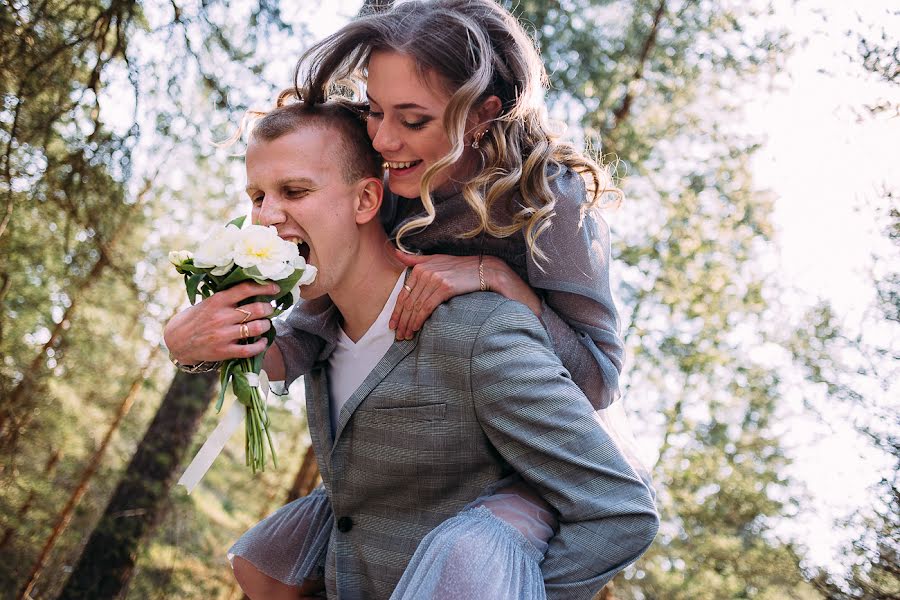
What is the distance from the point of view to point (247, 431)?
2936 millimetres

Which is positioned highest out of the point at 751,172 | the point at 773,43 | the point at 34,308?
the point at 773,43

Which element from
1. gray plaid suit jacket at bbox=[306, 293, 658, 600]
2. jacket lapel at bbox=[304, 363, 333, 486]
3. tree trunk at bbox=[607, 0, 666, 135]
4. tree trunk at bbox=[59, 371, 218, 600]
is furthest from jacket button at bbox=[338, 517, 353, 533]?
tree trunk at bbox=[607, 0, 666, 135]

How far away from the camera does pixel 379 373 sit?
300 centimetres

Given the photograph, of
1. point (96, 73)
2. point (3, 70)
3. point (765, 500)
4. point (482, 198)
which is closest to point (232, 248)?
point (482, 198)

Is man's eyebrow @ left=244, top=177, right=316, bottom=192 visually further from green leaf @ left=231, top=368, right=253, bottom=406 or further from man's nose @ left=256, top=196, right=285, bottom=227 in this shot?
green leaf @ left=231, top=368, right=253, bottom=406

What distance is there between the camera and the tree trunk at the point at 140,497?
7141 millimetres

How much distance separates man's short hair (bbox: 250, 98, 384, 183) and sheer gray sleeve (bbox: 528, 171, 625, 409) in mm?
740

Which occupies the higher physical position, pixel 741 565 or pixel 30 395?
pixel 741 565

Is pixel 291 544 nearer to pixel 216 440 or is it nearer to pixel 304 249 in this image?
pixel 216 440

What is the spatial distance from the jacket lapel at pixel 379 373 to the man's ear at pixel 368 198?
527mm

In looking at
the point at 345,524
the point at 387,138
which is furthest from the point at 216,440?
the point at 387,138

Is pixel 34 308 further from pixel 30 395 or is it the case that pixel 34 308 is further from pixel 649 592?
pixel 649 592

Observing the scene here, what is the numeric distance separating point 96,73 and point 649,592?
Result: 8.26 m

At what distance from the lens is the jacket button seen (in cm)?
309
